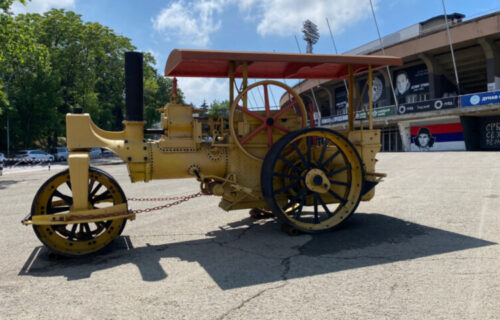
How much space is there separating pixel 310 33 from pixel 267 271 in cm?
6304

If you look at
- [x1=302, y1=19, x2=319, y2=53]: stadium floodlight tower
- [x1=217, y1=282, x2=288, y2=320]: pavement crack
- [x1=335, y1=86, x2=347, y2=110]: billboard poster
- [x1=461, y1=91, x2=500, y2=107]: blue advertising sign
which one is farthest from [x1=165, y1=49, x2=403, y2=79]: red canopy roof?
[x1=302, y1=19, x2=319, y2=53]: stadium floodlight tower

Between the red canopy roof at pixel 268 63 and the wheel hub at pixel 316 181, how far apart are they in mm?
1666

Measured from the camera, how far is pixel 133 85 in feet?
17.2

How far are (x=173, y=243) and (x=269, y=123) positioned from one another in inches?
90.0

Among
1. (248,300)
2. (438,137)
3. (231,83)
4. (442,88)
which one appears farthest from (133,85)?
(442,88)

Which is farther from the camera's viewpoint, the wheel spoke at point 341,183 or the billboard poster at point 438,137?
the billboard poster at point 438,137

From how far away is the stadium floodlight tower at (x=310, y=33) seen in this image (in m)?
62.1

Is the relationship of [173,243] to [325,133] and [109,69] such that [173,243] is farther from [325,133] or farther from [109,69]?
[109,69]

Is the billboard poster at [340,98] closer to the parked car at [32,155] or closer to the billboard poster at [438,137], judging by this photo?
the billboard poster at [438,137]

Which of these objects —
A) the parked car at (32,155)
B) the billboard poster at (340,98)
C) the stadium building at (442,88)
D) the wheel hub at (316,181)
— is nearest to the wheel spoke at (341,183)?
the wheel hub at (316,181)

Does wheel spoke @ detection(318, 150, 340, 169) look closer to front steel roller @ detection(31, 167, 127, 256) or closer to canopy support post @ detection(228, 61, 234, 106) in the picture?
canopy support post @ detection(228, 61, 234, 106)

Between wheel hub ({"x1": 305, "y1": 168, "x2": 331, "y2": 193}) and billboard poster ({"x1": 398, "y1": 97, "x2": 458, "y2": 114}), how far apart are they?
29.1m

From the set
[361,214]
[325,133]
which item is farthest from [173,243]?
[361,214]

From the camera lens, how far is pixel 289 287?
370 centimetres
